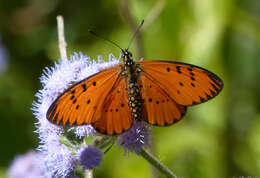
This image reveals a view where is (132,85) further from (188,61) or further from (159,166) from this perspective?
(188,61)

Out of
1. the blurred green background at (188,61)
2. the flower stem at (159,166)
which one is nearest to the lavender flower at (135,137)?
the flower stem at (159,166)

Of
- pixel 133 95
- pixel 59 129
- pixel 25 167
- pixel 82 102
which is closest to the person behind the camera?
pixel 82 102

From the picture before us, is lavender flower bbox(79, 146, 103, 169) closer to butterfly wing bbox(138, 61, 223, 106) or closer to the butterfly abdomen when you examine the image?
the butterfly abdomen

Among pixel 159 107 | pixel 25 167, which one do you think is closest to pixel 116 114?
pixel 159 107

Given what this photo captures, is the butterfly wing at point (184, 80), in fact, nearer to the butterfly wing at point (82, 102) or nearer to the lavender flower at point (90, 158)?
the butterfly wing at point (82, 102)

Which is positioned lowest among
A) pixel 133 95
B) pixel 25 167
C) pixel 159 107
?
pixel 25 167

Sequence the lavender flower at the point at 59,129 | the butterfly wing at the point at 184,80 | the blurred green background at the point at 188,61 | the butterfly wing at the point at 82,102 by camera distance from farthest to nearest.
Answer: the blurred green background at the point at 188,61 → the lavender flower at the point at 59,129 → the butterfly wing at the point at 184,80 → the butterfly wing at the point at 82,102

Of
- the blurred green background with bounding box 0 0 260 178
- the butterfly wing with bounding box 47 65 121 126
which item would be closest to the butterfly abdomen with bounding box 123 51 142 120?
the butterfly wing with bounding box 47 65 121 126
